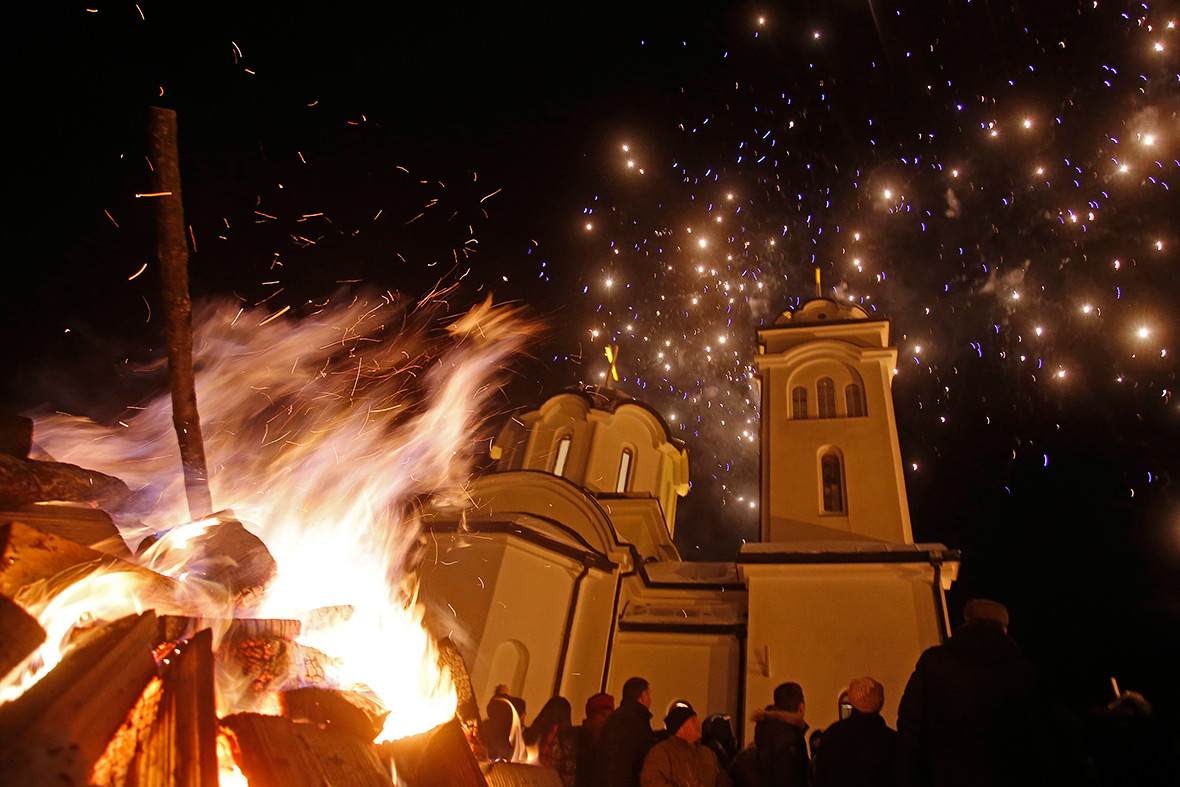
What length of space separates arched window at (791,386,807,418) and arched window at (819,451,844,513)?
1366mm

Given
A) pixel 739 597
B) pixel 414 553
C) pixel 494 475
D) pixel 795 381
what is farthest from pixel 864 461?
pixel 414 553

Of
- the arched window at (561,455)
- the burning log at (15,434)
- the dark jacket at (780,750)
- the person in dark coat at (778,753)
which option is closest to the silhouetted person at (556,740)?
the person in dark coat at (778,753)

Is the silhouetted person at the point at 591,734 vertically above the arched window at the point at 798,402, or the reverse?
the arched window at the point at 798,402

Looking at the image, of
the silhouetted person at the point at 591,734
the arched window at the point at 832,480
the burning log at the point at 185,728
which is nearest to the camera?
the burning log at the point at 185,728

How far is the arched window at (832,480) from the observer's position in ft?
51.8

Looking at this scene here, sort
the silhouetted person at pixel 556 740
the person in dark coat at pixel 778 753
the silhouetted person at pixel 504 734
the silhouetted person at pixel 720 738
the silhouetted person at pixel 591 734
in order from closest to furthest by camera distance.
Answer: the person in dark coat at pixel 778 753, the silhouetted person at pixel 591 734, the silhouetted person at pixel 720 738, the silhouetted person at pixel 556 740, the silhouetted person at pixel 504 734

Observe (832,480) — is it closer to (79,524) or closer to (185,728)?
(79,524)

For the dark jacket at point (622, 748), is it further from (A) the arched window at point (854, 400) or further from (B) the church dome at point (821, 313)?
(B) the church dome at point (821, 313)

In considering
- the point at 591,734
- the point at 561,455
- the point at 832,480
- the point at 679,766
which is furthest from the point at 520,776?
the point at 561,455

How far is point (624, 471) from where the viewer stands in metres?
20.9

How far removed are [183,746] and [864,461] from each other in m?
15.7

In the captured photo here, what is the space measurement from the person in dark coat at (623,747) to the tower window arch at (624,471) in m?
15.7

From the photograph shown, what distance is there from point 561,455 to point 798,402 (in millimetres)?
7387

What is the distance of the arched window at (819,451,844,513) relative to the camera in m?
15.8
